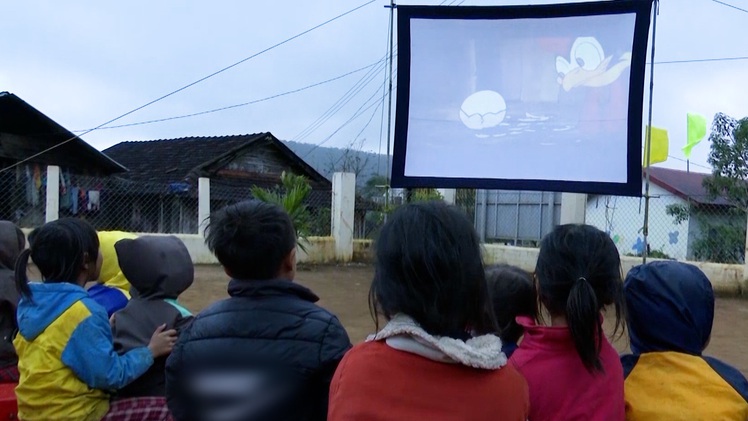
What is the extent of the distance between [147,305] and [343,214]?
9990mm

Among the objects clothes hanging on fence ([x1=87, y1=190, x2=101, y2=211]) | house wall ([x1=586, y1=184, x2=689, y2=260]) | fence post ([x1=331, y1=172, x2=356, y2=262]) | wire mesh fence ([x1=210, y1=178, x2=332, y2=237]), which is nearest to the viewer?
clothes hanging on fence ([x1=87, y1=190, x2=101, y2=211])

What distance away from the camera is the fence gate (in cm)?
1152

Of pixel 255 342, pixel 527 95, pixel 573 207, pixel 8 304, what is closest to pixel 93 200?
pixel 573 207

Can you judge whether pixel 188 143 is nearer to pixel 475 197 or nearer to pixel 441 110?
pixel 475 197

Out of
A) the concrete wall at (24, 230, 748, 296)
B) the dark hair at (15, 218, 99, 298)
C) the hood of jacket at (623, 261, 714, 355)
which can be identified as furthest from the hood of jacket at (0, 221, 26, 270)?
the concrete wall at (24, 230, 748, 296)

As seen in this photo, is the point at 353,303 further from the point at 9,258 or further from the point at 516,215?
the point at 9,258

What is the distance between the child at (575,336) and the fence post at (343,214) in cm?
1036

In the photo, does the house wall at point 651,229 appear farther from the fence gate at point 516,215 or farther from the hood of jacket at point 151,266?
the hood of jacket at point 151,266

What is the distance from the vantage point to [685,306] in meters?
1.58

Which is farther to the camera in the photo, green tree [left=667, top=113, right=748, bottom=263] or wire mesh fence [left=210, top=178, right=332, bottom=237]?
wire mesh fence [left=210, top=178, right=332, bottom=237]

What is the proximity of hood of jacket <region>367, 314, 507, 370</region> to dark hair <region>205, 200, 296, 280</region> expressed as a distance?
1.65 feet

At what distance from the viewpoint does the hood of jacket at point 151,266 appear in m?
1.92

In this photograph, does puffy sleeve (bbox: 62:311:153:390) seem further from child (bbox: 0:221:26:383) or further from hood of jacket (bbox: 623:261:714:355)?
hood of jacket (bbox: 623:261:714:355)

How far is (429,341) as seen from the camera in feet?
3.57
